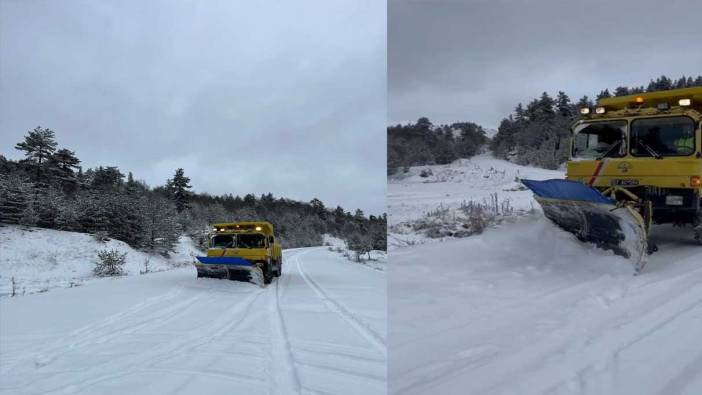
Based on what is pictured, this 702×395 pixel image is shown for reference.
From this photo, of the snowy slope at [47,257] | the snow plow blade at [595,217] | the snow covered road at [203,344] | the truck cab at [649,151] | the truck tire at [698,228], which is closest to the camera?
the snow covered road at [203,344]

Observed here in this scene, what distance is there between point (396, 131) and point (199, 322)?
301 cm

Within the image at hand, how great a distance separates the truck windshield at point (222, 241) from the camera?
22.8 feet

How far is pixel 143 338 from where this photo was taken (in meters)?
Result: 2.83

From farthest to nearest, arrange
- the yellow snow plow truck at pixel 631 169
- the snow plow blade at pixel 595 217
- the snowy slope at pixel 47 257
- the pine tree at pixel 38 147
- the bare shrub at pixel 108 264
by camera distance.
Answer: the bare shrub at pixel 108 264 < the snowy slope at pixel 47 257 < the pine tree at pixel 38 147 < the yellow snow plow truck at pixel 631 169 < the snow plow blade at pixel 595 217

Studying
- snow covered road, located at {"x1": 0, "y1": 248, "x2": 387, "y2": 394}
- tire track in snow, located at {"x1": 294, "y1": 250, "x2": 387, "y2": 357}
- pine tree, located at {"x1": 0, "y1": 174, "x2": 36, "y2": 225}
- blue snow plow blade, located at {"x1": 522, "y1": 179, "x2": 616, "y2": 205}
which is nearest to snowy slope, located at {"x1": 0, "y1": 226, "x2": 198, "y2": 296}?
pine tree, located at {"x1": 0, "y1": 174, "x2": 36, "y2": 225}

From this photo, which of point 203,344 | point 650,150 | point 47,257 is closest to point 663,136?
point 650,150

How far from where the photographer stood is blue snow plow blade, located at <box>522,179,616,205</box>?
2.96 meters

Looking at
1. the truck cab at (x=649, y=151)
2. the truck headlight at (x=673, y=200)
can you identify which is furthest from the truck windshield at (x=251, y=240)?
the truck headlight at (x=673, y=200)

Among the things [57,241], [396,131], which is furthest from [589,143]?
[57,241]

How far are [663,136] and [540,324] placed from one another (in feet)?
9.92

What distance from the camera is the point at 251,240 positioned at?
273 inches

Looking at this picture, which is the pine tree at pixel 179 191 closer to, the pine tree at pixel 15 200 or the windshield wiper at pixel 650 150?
the pine tree at pixel 15 200

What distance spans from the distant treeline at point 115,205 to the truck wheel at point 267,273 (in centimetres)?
73

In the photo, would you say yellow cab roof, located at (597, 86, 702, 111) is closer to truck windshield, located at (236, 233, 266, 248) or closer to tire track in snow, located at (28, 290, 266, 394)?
tire track in snow, located at (28, 290, 266, 394)
